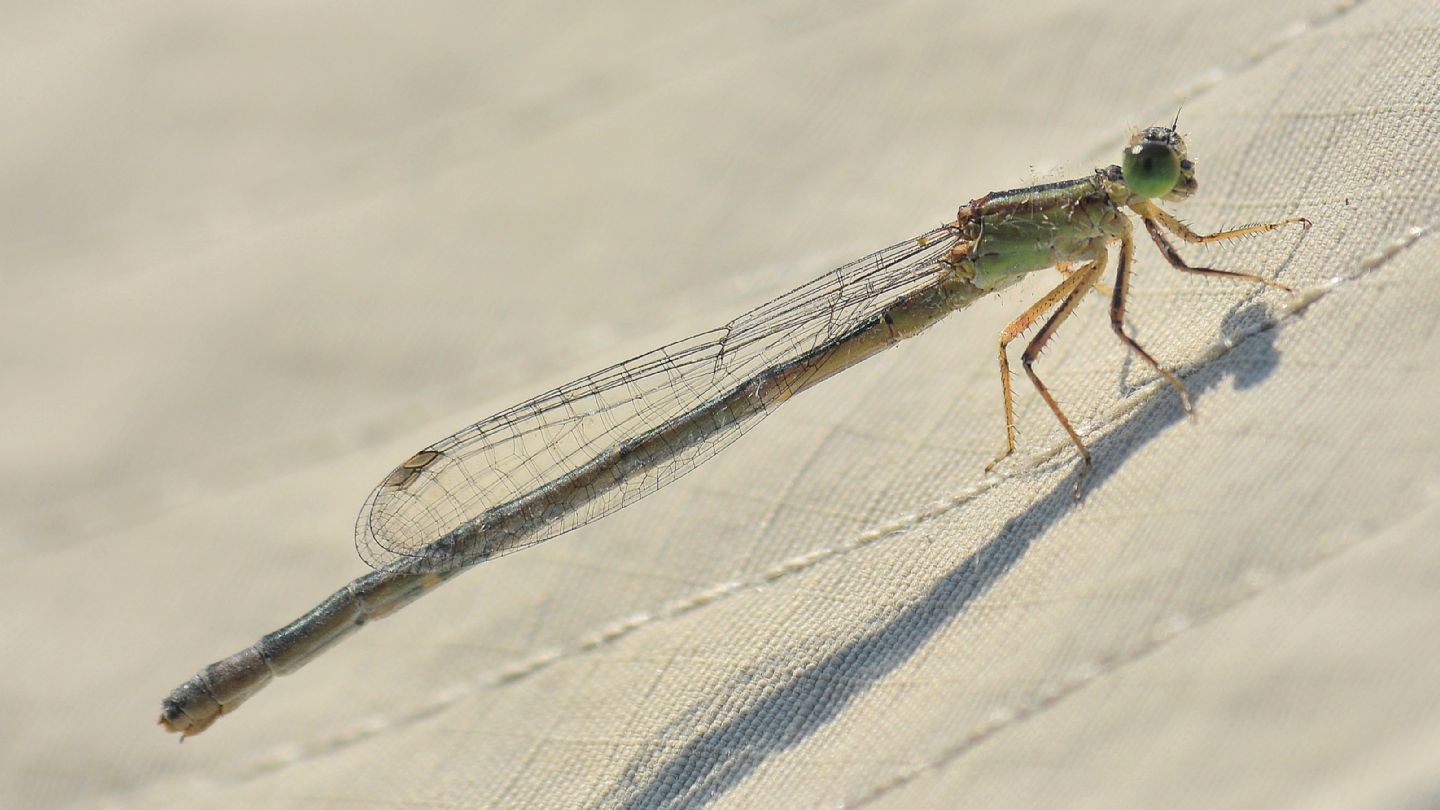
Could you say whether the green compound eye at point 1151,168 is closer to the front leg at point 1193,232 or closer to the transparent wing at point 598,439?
the front leg at point 1193,232

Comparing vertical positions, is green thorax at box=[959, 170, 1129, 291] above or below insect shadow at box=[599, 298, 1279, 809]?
above

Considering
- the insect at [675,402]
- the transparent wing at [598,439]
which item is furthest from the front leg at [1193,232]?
the transparent wing at [598,439]

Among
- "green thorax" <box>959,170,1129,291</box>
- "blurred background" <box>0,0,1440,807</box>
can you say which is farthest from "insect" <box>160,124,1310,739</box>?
"blurred background" <box>0,0,1440,807</box>

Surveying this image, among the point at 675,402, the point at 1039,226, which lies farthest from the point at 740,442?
the point at 1039,226

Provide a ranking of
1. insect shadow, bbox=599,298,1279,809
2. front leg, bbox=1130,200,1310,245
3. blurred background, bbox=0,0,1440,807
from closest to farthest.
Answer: blurred background, bbox=0,0,1440,807
insect shadow, bbox=599,298,1279,809
front leg, bbox=1130,200,1310,245

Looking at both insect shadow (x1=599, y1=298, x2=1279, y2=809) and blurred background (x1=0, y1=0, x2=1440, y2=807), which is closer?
blurred background (x1=0, y1=0, x2=1440, y2=807)

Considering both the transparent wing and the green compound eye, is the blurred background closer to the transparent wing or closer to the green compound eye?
the transparent wing

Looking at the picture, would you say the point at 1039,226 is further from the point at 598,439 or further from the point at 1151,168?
the point at 598,439

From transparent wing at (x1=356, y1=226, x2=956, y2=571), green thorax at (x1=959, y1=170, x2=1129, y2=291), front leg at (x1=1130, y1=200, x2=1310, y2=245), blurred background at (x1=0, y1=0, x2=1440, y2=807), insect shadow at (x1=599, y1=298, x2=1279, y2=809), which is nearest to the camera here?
blurred background at (x1=0, y1=0, x2=1440, y2=807)
